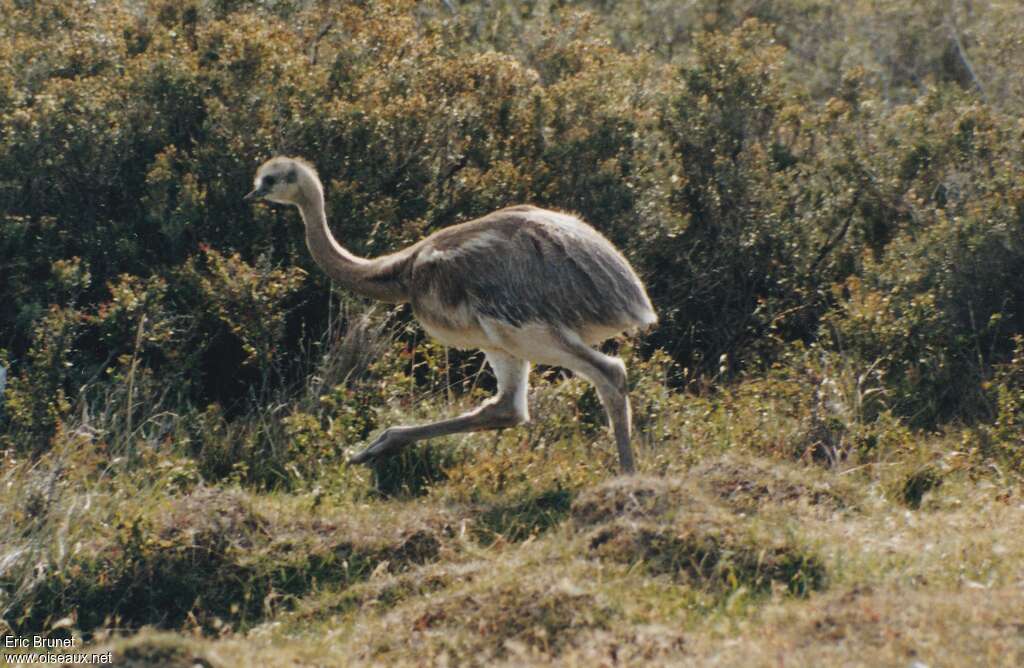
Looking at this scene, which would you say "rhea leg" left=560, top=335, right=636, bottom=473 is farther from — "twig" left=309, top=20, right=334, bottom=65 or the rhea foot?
"twig" left=309, top=20, right=334, bottom=65

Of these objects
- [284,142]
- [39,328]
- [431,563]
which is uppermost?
[284,142]

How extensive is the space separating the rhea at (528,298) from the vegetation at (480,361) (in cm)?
45

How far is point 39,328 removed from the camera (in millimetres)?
7930

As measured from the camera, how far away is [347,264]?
7711 millimetres

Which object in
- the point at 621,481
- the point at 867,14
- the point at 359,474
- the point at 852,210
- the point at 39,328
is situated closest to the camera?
the point at 621,481

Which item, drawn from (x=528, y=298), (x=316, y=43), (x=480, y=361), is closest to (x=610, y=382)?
(x=528, y=298)

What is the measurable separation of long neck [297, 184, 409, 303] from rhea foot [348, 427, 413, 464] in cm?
66

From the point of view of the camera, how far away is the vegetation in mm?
5703

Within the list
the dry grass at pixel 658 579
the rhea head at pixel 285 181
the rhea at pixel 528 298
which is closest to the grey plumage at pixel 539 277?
the rhea at pixel 528 298

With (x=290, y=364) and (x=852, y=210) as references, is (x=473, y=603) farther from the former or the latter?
(x=852, y=210)

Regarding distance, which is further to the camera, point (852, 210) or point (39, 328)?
point (852, 210)

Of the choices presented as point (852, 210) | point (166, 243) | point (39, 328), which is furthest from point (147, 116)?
point (852, 210)

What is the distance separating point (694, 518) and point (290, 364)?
126 inches

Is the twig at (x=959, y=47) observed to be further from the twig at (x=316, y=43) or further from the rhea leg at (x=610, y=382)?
the rhea leg at (x=610, y=382)
